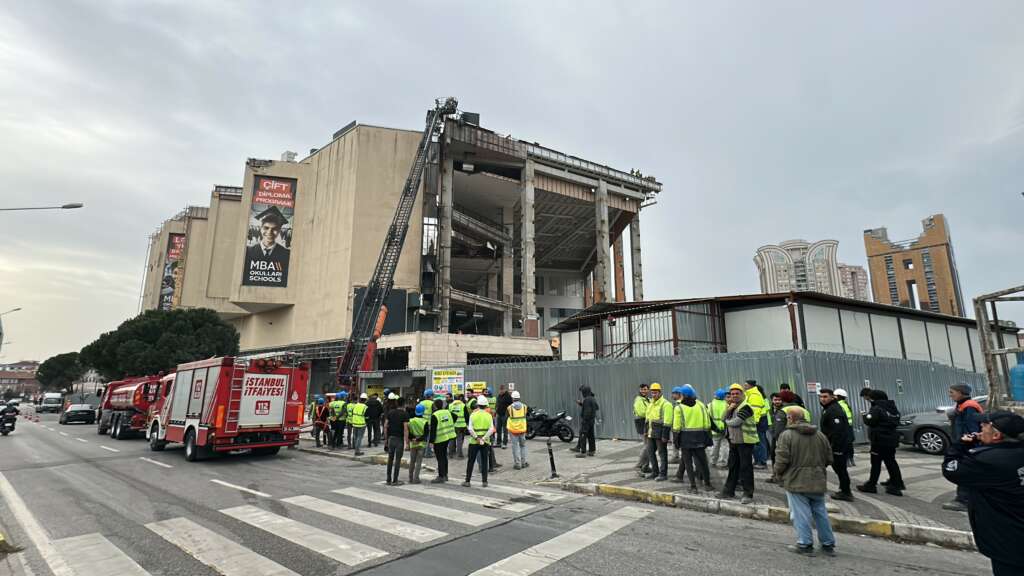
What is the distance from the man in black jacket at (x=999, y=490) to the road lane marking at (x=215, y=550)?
5794 millimetres

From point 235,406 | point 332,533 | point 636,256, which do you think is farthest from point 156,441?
point 636,256

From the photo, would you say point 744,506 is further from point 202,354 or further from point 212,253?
point 212,253

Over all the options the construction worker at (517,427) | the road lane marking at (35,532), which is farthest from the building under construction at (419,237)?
the road lane marking at (35,532)

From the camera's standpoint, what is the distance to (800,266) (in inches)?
4200

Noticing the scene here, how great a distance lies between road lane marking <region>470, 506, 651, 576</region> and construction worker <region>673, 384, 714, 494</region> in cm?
146

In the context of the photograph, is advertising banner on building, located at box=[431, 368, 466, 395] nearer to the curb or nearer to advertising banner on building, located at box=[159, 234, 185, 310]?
the curb

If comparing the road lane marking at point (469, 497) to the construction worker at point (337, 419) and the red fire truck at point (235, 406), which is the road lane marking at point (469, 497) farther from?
the construction worker at point (337, 419)

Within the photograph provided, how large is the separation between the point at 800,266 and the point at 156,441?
389 feet

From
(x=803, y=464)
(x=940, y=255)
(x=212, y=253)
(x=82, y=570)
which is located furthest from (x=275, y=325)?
(x=940, y=255)

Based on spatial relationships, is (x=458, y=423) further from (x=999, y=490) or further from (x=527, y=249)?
(x=527, y=249)

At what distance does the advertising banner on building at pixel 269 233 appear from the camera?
153 ft

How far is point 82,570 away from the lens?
17.1 feet

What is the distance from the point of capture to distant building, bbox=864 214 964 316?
57125 millimetres

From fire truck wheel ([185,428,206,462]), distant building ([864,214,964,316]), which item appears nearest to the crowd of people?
fire truck wheel ([185,428,206,462])
